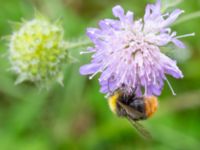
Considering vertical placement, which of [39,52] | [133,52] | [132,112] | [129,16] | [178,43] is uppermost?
[39,52]

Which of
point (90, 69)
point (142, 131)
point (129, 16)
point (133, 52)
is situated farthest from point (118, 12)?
point (142, 131)

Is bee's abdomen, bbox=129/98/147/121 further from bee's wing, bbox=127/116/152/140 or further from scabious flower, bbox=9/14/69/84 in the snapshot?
scabious flower, bbox=9/14/69/84

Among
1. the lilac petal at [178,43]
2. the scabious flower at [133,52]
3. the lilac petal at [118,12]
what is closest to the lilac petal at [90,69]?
the scabious flower at [133,52]

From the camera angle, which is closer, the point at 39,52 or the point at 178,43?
the point at 178,43

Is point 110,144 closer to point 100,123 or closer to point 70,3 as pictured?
point 100,123

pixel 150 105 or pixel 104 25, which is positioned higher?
pixel 104 25

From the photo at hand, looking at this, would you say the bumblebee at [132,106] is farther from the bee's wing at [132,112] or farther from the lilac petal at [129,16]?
the lilac petal at [129,16]

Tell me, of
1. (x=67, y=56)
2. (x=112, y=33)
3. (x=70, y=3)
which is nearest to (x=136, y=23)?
(x=112, y=33)

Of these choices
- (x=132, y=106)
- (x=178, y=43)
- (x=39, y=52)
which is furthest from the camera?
(x=39, y=52)

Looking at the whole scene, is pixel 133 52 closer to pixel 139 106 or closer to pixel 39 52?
pixel 139 106
